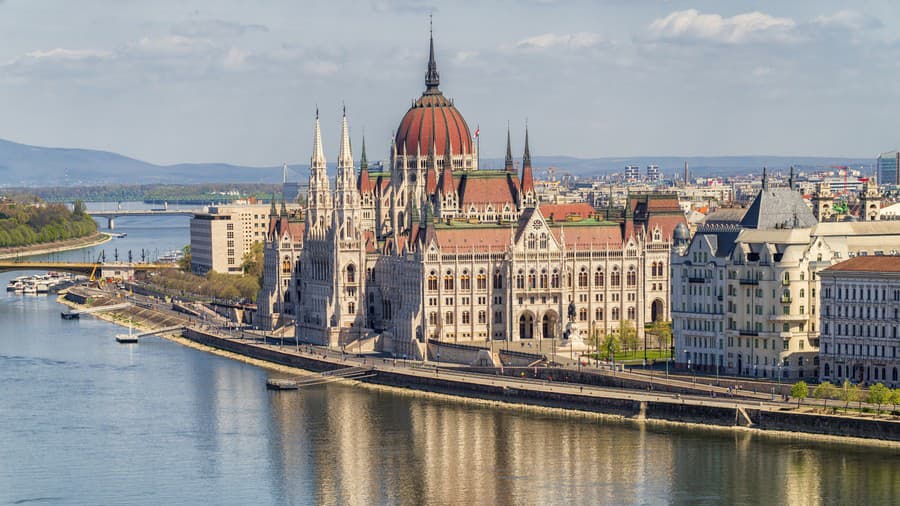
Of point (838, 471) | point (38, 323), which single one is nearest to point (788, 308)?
point (838, 471)

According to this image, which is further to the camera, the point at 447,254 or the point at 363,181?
the point at 363,181

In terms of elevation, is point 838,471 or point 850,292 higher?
point 850,292

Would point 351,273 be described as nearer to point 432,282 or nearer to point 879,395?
point 432,282

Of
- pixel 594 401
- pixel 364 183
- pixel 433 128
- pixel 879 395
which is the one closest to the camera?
pixel 879 395

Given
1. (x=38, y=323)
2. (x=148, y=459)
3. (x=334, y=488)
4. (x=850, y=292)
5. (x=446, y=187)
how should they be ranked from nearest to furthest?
(x=334, y=488) < (x=148, y=459) < (x=850, y=292) < (x=446, y=187) < (x=38, y=323)

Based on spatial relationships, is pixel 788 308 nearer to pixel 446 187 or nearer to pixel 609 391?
pixel 609 391

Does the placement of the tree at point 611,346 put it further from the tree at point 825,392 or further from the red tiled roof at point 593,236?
the tree at point 825,392

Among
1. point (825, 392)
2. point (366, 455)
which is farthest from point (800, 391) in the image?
point (366, 455)
